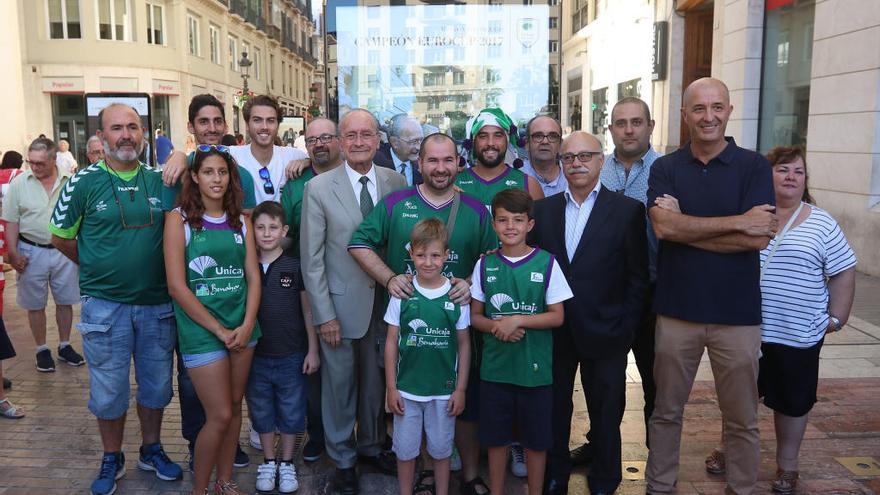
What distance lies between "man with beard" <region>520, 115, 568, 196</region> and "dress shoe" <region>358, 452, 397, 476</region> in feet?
6.65

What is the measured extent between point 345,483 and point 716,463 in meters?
2.20

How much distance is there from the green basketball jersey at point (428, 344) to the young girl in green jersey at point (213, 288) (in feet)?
2.84

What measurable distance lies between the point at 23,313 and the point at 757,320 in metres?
8.12

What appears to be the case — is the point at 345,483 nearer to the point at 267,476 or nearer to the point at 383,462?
the point at 383,462

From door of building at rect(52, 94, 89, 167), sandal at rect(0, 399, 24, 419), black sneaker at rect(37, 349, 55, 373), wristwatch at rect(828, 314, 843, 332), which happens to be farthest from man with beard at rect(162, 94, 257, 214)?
door of building at rect(52, 94, 89, 167)

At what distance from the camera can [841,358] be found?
237 inches

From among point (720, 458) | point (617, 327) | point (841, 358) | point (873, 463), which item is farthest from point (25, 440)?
point (841, 358)

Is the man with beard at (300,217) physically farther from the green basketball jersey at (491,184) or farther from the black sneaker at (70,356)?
the black sneaker at (70,356)

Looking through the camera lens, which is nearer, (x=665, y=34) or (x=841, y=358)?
(x=841, y=358)

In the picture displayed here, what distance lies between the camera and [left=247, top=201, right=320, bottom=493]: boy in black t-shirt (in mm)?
3932

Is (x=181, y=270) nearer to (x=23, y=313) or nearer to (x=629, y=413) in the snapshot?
(x=629, y=413)

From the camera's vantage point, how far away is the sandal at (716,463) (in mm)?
4082

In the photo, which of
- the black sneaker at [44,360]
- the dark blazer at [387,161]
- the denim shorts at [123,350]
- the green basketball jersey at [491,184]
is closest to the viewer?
the denim shorts at [123,350]

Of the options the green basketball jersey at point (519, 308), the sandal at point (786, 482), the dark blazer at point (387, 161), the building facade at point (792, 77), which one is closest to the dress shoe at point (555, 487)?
the green basketball jersey at point (519, 308)
